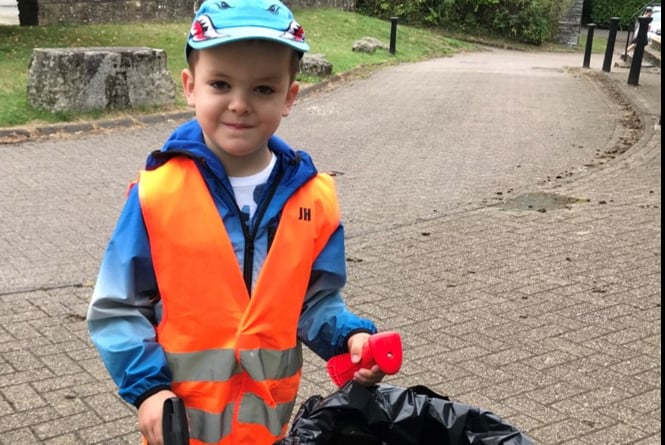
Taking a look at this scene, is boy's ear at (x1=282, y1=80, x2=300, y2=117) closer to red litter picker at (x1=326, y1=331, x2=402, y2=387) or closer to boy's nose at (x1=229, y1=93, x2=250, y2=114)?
boy's nose at (x1=229, y1=93, x2=250, y2=114)

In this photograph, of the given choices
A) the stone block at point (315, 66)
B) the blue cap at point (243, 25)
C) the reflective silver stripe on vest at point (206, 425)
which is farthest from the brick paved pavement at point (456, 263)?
the stone block at point (315, 66)

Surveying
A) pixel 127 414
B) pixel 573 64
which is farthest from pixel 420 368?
pixel 573 64

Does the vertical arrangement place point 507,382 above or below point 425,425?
below

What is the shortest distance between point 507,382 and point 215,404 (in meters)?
2.47

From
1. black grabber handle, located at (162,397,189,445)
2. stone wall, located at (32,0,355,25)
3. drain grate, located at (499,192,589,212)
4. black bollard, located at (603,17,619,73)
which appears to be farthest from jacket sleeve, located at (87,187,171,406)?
black bollard, located at (603,17,619,73)

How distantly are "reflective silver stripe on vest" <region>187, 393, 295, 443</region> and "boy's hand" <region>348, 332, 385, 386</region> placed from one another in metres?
0.23

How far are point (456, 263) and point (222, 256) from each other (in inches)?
165

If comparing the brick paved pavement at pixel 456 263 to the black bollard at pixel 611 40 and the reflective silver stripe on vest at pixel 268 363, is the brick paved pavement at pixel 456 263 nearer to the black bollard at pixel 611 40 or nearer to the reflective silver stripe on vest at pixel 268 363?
the reflective silver stripe on vest at pixel 268 363

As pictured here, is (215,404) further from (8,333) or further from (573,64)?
(573,64)

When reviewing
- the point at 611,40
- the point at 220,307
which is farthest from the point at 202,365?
the point at 611,40

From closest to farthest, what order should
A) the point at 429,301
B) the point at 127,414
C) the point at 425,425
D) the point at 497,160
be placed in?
1. the point at 425,425
2. the point at 127,414
3. the point at 429,301
4. the point at 497,160

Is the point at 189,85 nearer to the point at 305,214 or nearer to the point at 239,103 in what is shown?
the point at 239,103

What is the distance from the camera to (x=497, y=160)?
33.5 feet

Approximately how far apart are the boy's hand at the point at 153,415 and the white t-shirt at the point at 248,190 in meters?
0.48
